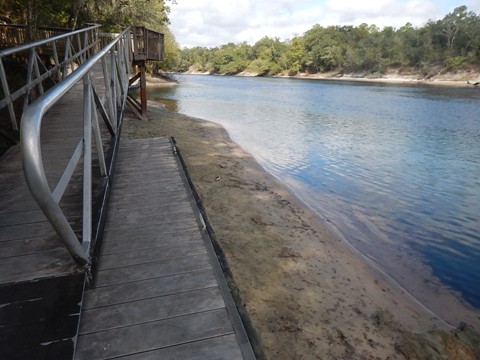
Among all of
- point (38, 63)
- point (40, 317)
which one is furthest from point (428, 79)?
point (40, 317)

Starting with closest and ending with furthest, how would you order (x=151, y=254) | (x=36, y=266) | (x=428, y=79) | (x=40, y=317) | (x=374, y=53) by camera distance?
(x=40, y=317)
(x=36, y=266)
(x=151, y=254)
(x=428, y=79)
(x=374, y=53)

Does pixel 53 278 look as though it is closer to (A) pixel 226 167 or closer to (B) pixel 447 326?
(B) pixel 447 326

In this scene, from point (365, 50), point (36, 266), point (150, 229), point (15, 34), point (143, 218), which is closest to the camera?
point (36, 266)

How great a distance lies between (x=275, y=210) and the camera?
745cm

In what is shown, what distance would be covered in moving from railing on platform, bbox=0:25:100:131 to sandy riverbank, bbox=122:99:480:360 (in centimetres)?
359

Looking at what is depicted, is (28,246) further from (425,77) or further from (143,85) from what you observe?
(425,77)

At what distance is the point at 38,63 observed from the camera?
853 cm

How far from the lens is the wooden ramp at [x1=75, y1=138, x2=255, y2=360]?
1.83 m

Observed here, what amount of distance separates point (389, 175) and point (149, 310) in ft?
35.4

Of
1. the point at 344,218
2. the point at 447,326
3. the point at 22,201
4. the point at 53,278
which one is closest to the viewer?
the point at 53,278

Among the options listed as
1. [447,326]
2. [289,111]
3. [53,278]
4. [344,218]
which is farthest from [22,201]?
[289,111]

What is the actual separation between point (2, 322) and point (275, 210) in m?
6.07

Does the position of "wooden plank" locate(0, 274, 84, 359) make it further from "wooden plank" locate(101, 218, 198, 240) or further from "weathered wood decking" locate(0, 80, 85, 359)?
"wooden plank" locate(101, 218, 198, 240)

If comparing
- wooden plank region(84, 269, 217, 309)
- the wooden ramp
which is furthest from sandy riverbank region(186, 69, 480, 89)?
wooden plank region(84, 269, 217, 309)
